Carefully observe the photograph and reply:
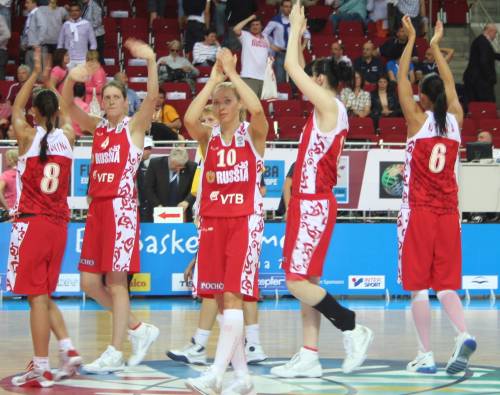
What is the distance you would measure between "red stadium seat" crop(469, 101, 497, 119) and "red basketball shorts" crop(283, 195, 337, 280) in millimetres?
11825

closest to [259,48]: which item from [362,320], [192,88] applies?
[192,88]

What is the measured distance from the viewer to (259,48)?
734 inches

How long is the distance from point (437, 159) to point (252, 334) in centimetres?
201

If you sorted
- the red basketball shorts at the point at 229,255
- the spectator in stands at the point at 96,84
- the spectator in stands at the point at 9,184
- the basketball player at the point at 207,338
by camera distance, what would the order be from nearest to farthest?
the red basketball shorts at the point at 229,255 < the basketball player at the point at 207,338 < the spectator in stands at the point at 9,184 < the spectator in stands at the point at 96,84

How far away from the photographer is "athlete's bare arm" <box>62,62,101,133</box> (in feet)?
27.2

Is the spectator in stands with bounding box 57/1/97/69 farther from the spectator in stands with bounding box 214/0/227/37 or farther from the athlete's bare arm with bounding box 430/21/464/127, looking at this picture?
the athlete's bare arm with bounding box 430/21/464/127

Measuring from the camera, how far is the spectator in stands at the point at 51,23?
19297mm

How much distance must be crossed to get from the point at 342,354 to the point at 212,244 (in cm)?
241

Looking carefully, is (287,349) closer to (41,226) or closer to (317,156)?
(317,156)

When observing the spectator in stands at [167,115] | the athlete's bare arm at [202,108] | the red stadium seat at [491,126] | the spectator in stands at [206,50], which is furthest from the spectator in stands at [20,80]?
the athlete's bare arm at [202,108]

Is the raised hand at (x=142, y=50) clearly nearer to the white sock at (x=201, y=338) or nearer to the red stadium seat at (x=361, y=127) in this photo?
the white sock at (x=201, y=338)

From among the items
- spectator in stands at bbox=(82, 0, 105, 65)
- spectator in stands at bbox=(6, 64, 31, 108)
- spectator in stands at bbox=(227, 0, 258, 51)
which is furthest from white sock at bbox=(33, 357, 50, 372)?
spectator in stands at bbox=(227, 0, 258, 51)

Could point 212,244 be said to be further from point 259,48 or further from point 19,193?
point 259,48

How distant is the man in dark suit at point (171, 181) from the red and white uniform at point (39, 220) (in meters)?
6.22
